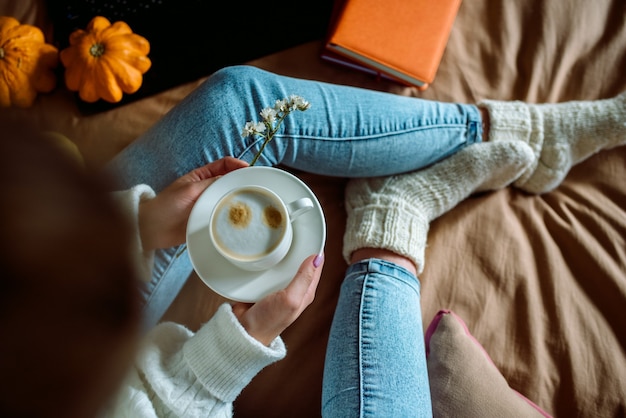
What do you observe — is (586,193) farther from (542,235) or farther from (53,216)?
(53,216)

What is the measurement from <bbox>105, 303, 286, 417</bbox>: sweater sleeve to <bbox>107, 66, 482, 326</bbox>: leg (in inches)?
5.0

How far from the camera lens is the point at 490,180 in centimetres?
78

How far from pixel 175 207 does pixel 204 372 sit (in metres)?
0.20

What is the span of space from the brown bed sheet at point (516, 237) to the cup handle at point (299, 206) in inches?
9.9

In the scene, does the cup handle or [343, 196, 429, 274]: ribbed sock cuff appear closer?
the cup handle

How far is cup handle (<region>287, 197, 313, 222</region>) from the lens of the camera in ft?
1.68

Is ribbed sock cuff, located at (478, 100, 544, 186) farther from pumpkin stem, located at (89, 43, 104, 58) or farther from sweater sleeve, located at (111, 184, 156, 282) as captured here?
pumpkin stem, located at (89, 43, 104, 58)

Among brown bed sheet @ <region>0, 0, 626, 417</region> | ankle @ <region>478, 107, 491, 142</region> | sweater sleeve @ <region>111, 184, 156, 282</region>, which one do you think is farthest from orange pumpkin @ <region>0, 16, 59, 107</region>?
ankle @ <region>478, 107, 491, 142</region>

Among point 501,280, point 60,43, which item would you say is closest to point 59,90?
point 60,43

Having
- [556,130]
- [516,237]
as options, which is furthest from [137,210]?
[556,130]

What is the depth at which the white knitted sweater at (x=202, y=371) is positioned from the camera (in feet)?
1.75

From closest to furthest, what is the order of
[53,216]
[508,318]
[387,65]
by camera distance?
[53,216] < [508,318] < [387,65]

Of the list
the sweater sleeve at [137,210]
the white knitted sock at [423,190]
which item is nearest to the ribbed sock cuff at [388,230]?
the white knitted sock at [423,190]

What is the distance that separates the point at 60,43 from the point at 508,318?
3.06 feet
